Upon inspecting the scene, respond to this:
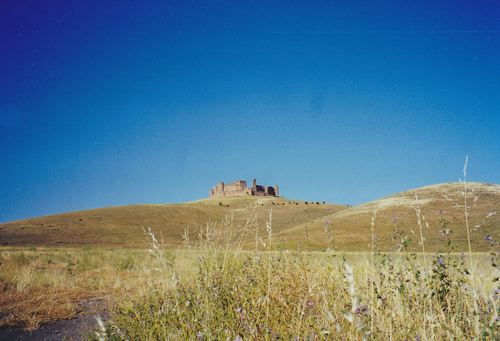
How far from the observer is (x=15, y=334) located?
4418 mm

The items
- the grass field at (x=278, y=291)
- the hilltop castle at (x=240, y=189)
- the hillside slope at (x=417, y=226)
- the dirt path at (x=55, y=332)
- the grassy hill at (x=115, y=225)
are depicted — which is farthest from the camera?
the hilltop castle at (x=240, y=189)

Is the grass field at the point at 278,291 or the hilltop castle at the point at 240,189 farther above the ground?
the hilltop castle at the point at 240,189

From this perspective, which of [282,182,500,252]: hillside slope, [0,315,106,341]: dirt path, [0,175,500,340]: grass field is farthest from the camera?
[282,182,500,252]: hillside slope

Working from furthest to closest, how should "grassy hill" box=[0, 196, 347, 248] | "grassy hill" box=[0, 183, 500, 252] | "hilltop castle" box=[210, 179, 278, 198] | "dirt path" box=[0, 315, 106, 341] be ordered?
1. "hilltop castle" box=[210, 179, 278, 198]
2. "grassy hill" box=[0, 196, 347, 248]
3. "grassy hill" box=[0, 183, 500, 252]
4. "dirt path" box=[0, 315, 106, 341]

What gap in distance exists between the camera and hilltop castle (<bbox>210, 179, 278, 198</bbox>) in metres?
137

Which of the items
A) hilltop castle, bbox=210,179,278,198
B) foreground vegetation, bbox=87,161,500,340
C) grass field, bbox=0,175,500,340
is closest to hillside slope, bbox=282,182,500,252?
grass field, bbox=0,175,500,340

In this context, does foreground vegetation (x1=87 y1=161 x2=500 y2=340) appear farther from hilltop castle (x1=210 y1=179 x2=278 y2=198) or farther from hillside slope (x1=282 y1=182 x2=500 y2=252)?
hilltop castle (x1=210 y1=179 x2=278 y2=198)

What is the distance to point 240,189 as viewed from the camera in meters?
138

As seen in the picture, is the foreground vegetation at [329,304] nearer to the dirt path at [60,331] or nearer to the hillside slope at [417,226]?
the dirt path at [60,331]

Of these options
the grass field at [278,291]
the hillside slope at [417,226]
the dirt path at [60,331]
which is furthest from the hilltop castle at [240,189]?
the dirt path at [60,331]

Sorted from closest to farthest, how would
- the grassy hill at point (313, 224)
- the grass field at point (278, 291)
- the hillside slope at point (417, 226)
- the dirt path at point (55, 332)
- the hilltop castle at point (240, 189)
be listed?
the grass field at point (278, 291)
the dirt path at point (55, 332)
the hillside slope at point (417, 226)
the grassy hill at point (313, 224)
the hilltop castle at point (240, 189)

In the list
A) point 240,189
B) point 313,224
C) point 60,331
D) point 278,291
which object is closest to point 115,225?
point 313,224

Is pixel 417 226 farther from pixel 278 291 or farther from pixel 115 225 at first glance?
pixel 115 225

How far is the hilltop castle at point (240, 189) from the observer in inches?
5375
